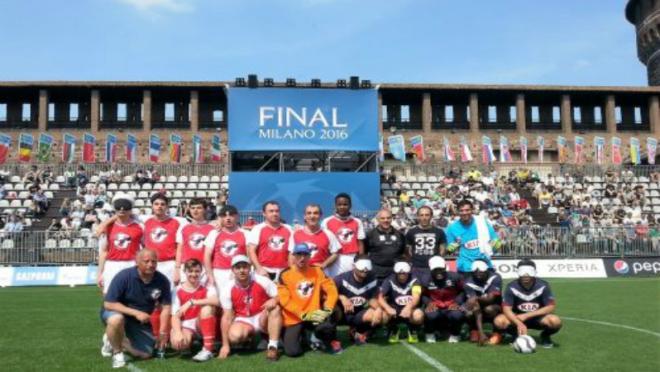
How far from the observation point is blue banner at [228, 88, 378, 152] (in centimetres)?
2759

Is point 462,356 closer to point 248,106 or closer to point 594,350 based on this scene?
point 594,350

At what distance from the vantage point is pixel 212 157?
41.9 metres

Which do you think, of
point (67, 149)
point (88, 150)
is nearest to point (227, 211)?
point (88, 150)

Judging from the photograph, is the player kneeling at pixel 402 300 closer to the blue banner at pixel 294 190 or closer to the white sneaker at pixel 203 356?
the white sneaker at pixel 203 356

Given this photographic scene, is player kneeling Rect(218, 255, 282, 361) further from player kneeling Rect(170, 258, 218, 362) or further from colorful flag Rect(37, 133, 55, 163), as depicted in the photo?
colorful flag Rect(37, 133, 55, 163)

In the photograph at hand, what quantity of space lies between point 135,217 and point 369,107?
19.8 metres

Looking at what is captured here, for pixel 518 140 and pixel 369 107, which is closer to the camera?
pixel 369 107

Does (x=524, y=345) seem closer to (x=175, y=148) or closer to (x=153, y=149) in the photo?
(x=175, y=148)

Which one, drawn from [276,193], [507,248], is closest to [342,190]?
[276,193]

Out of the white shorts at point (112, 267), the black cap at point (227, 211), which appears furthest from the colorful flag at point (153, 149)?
the black cap at point (227, 211)

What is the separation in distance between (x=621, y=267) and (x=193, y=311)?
2027cm

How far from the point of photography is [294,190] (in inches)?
1060

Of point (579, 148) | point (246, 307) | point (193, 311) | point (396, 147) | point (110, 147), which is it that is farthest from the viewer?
point (579, 148)

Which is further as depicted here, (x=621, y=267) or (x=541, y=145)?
(x=541, y=145)
